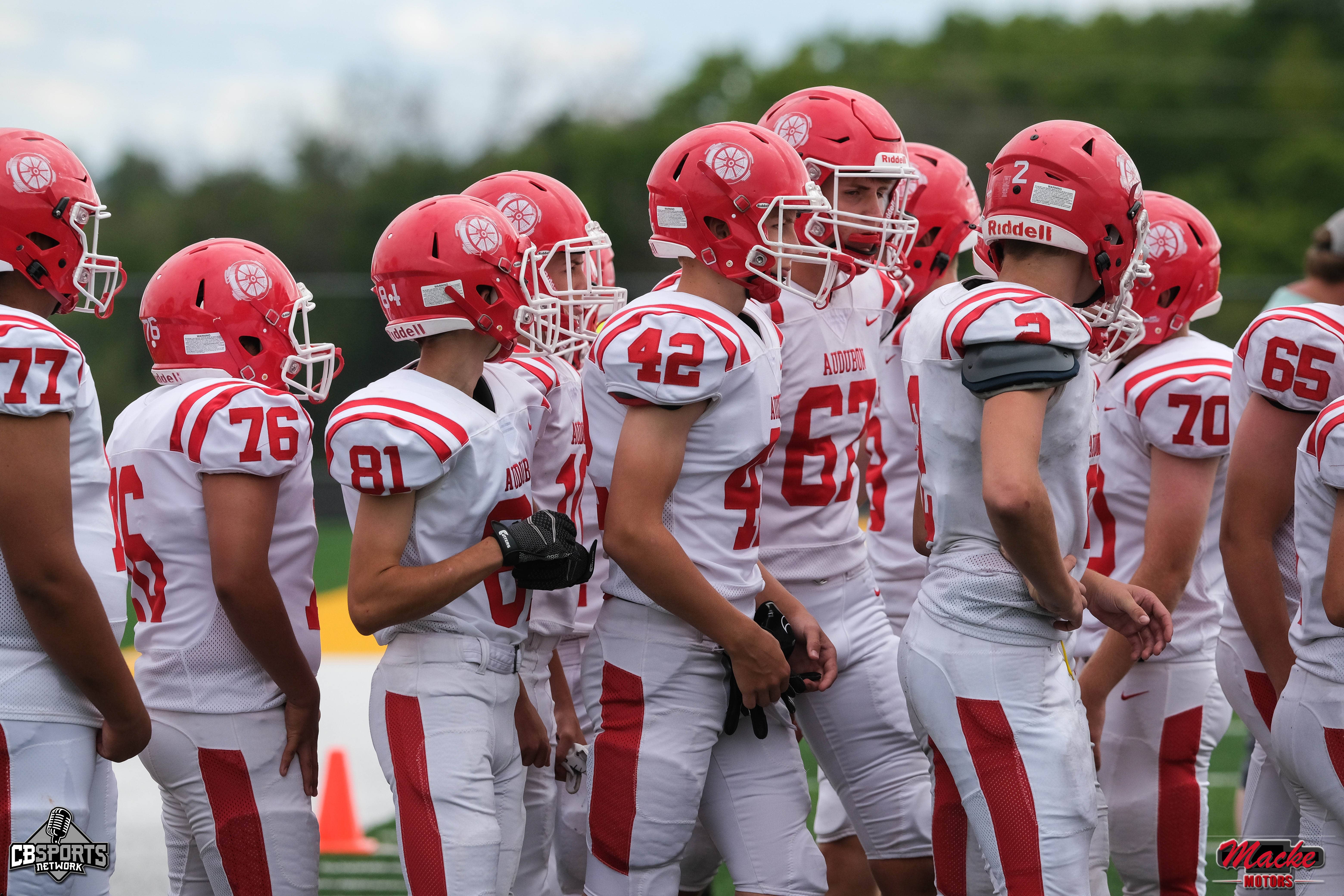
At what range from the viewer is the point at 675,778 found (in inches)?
125

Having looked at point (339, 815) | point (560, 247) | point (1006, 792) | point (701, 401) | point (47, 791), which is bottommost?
point (339, 815)

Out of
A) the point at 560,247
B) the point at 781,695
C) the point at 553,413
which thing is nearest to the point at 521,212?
A: the point at 560,247

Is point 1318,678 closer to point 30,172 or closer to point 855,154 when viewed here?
point 855,154

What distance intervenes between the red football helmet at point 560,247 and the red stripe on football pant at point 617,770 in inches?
34.8

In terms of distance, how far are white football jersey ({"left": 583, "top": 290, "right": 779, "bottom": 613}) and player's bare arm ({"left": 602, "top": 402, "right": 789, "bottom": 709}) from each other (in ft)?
0.18

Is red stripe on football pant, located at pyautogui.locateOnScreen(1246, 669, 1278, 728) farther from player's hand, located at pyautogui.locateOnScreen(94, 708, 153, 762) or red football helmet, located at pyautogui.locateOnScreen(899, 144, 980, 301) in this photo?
player's hand, located at pyautogui.locateOnScreen(94, 708, 153, 762)

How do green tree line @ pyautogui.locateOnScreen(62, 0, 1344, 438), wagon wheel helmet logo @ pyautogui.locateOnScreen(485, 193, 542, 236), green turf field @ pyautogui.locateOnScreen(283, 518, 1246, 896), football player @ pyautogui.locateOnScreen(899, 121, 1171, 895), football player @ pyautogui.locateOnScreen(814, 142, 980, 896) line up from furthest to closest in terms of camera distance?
green tree line @ pyautogui.locateOnScreen(62, 0, 1344, 438), green turf field @ pyautogui.locateOnScreen(283, 518, 1246, 896), football player @ pyautogui.locateOnScreen(814, 142, 980, 896), wagon wheel helmet logo @ pyautogui.locateOnScreen(485, 193, 542, 236), football player @ pyautogui.locateOnScreen(899, 121, 1171, 895)

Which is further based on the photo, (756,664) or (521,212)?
(521,212)

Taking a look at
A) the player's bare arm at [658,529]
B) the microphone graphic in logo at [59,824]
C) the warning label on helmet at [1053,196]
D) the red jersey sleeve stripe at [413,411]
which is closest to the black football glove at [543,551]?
the player's bare arm at [658,529]

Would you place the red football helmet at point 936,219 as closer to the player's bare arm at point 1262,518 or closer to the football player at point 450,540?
the player's bare arm at point 1262,518

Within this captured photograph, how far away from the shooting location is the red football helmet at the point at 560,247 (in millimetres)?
3676

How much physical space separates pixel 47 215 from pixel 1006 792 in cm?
245

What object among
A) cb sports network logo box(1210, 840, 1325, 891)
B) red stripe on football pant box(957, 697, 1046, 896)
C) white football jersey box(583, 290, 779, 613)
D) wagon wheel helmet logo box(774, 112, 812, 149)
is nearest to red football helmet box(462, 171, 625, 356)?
white football jersey box(583, 290, 779, 613)

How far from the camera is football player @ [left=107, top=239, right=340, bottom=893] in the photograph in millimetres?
3318
